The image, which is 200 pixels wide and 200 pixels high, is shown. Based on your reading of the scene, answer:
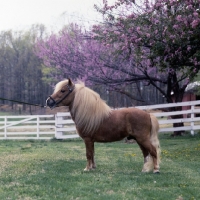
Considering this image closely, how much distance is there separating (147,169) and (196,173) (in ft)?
3.39

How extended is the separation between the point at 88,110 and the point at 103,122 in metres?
0.39

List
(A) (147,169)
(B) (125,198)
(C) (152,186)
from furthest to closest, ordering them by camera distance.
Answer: (A) (147,169)
(C) (152,186)
(B) (125,198)

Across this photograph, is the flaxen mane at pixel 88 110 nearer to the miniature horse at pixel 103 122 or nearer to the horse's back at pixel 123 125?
the miniature horse at pixel 103 122

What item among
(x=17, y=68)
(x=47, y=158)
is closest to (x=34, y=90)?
Answer: (x=17, y=68)

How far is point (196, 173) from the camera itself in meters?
7.61

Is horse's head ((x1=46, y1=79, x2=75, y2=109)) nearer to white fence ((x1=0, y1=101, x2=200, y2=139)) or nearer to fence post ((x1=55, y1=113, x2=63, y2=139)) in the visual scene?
white fence ((x1=0, y1=101, x2=200, y2=139))

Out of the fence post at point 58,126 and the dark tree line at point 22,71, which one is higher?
the dark tree line at point 22,71

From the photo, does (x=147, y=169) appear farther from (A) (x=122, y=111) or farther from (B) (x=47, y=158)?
(B) (x=47, y=158)

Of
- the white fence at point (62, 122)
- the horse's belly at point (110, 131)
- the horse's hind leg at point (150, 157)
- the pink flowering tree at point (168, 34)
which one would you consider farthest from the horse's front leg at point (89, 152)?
the white fence at point (62, 122)

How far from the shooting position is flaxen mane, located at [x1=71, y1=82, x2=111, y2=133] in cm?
739

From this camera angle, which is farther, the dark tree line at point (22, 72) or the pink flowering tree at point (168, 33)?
the dark tree line at point (22, 72)

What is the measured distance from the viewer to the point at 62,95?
7551 millimetres

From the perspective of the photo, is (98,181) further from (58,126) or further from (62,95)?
(58,126)

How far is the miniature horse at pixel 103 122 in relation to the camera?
291 inches
